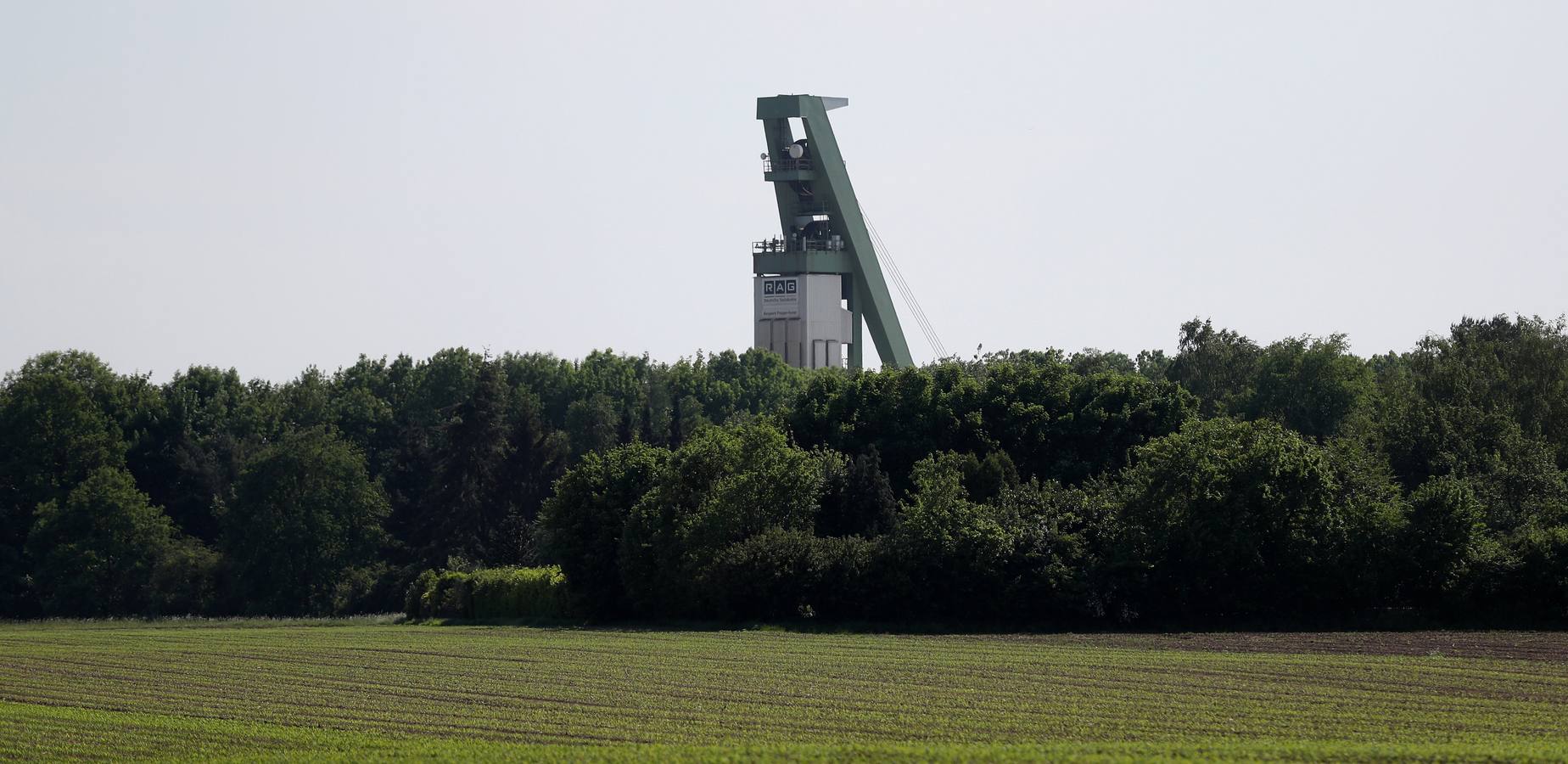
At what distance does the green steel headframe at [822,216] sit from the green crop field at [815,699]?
216ft

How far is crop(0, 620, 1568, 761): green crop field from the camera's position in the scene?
24641mm

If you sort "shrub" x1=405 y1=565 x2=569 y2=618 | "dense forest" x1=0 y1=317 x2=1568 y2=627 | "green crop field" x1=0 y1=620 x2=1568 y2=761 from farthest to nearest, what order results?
"shrub" x1=405 y1=565 x2=569 y2=618 → "dense forest" x1=0 y1=317 x2=1568 y2=627 → "green crop field" x1=0 y1=620 x2=1568 y2=761

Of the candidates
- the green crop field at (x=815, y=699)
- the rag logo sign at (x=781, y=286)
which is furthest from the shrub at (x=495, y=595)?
the rag logo sign at (x=781, y=286)

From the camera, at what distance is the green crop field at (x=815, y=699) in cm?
2464

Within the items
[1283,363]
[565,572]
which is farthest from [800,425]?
[1283,363]

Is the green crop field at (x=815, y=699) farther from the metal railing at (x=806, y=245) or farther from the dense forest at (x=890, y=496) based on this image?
the metal railing at (x=806, y=245)

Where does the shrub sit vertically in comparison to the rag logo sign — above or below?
below

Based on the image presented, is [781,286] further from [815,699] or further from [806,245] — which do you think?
[815,699]

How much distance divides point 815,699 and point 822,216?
282 ft

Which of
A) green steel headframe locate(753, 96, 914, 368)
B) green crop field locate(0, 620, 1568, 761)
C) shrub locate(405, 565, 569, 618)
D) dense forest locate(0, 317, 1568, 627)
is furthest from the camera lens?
green steel headframe locate(753, 96, 914, 368)

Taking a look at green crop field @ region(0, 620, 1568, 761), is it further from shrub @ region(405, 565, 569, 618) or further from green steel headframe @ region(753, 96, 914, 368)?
green steel headframe @ region(753, 96, 914, 368)

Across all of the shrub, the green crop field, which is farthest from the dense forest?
the green crop field

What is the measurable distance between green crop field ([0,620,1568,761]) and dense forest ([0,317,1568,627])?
210 inches

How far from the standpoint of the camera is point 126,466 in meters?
114
